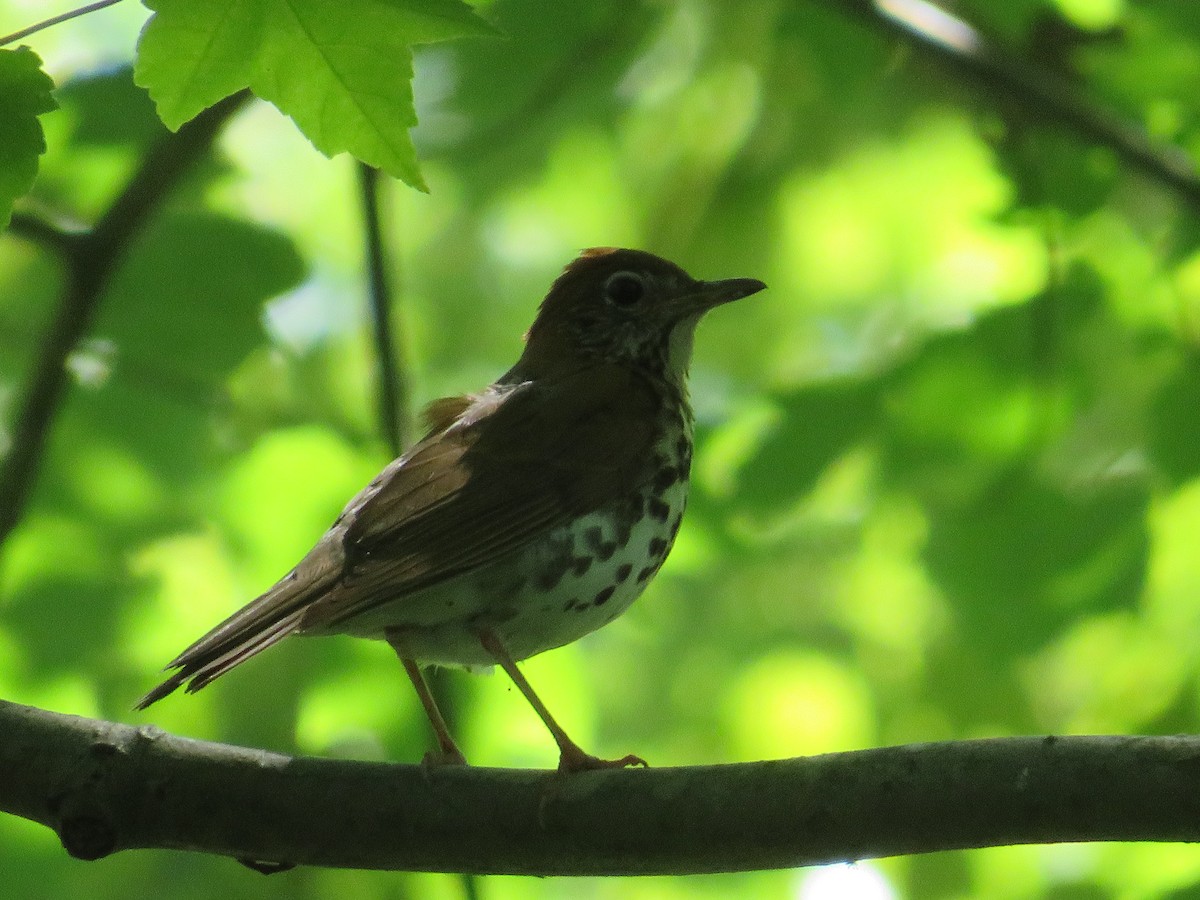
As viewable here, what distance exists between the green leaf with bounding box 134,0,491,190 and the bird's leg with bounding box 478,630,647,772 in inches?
55.0

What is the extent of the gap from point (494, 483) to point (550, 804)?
1357mm

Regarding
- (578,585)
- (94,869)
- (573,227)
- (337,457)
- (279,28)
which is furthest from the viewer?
(573,227)

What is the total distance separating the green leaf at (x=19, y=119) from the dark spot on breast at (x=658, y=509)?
2133mm

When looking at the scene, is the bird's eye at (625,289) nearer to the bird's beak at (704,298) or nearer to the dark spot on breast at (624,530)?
the bird's beak at (704,298)

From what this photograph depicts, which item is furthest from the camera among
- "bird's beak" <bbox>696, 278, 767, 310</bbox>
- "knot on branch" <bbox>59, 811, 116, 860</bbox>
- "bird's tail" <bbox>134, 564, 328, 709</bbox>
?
"bird's beak" <bbox>696, 278, 767, 310</bbox>

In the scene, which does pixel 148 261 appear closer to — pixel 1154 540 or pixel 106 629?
pixel 106 629

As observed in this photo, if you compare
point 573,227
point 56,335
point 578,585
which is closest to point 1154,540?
point 578,585

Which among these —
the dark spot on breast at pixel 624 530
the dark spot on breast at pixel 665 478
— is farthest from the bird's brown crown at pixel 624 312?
the dark spot on breast at pixel 624 530

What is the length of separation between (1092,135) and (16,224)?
379 cm

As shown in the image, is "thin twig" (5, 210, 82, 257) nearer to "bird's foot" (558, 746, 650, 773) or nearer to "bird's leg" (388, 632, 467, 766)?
"bird's leg" (388, 632, 467, 766)

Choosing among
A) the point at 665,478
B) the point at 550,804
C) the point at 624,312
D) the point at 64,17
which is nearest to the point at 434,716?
the point at 665,478

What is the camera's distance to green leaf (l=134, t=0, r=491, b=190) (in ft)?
9.27

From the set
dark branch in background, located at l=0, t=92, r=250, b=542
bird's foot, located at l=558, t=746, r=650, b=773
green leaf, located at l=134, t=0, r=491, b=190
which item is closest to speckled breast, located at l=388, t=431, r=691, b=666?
bird's foot, located at l=558, t=746, r=650, b=773

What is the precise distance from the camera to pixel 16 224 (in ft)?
15.8
